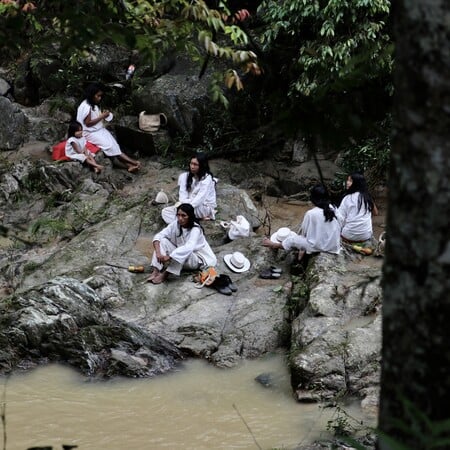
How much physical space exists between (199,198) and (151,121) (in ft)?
11.6

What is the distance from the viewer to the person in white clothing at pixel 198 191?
1040 cm

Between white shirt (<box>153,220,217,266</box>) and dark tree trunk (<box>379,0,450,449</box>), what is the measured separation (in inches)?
281

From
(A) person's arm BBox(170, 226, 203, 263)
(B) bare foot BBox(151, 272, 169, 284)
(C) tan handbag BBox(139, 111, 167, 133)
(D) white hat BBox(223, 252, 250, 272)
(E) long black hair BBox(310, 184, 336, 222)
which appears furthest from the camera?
(C) tan handbag BBox(139, 111, 167, 133)

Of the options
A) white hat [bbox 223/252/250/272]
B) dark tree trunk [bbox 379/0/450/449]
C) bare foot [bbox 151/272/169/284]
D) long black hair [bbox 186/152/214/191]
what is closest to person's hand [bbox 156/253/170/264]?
bare foot [bbox 151/272/169/284]

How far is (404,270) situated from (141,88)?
40.7 ft

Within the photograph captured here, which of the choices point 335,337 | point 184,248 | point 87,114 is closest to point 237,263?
point 184,248

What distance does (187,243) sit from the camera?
9.20m

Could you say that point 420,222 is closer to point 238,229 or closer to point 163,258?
point 163,258

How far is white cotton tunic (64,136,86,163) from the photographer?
12500mm

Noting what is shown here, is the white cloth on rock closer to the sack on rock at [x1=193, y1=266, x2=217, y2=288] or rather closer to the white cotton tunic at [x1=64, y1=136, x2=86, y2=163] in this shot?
the white cotton tunic at [x1=64, y1=136, x2=86, y2=163]

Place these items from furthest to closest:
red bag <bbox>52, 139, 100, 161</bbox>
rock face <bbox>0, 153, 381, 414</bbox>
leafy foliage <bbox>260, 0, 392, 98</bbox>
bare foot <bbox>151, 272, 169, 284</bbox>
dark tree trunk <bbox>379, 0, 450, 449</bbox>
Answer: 1. red bag <bbox>52, 139, 100, 161</bbox>
2. leafy foliage <bbox>260, 0, 392, 98</bbox>
3. bare foot <bbox>151, 272, 169, 284</bbox>
4. rock face <bbox>0, 153, 381, 414</bbox>
5. dark tree trunk <bbox>379, 0, 450, 449</bbox>

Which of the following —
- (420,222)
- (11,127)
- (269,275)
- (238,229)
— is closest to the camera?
(420,222)

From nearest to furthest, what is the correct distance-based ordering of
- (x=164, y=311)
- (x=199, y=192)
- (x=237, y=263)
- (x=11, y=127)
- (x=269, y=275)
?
(x=164, y=311), (x=269, y=275), (x=237, y=263), (x=199, y=192), (x=11, y=127)

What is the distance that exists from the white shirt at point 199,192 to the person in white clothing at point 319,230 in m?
1.62
